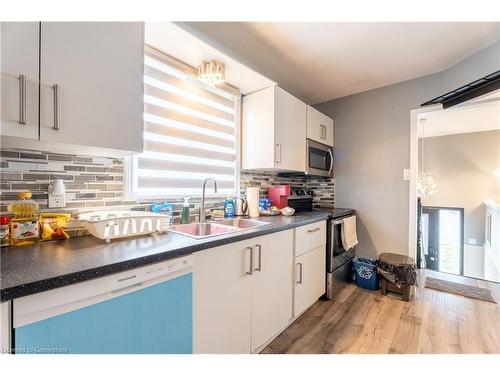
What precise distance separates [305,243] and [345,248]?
2.44ft

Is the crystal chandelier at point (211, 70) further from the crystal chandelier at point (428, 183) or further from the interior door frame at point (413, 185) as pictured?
the crystal chandelier at point (428, 183)

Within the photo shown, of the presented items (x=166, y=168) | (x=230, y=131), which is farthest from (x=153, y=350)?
(x=230, y=131)

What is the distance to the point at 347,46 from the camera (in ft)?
6.06

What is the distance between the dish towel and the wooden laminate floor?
1.70 ft

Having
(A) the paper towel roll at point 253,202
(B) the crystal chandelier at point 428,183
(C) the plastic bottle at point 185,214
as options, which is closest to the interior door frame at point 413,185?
(A) the paper towel roll at point 253,202

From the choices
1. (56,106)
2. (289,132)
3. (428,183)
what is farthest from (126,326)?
(428,183)

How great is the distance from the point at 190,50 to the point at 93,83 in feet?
2.62

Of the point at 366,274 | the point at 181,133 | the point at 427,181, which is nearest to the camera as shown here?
the point at 181,133

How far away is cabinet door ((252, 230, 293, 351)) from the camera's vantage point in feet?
4.58

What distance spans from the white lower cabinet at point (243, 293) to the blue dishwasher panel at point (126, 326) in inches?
3.6

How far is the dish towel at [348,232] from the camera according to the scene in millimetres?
2336

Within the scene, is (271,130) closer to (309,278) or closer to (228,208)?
(228,208)

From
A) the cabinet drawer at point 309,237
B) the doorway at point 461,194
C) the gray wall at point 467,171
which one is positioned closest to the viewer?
the cabinet drawer at point 309,237

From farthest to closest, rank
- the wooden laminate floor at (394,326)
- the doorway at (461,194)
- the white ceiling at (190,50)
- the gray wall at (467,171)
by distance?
the gray wall at (467,171), the doorway at (461,194), the wooden laminate floor at (394,326), the white ceiling at (190,50)
